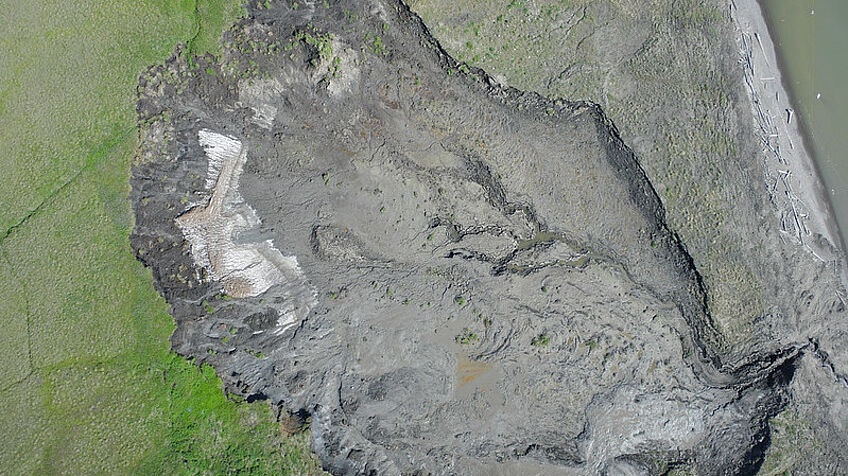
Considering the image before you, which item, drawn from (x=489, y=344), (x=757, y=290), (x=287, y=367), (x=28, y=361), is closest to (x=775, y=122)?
(x=757, y=290)

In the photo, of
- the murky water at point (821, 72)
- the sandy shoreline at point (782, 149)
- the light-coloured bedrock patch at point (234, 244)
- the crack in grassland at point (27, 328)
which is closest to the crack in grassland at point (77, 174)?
the crack in grassland at point (27, 328)

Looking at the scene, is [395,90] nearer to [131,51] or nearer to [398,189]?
[398,189]

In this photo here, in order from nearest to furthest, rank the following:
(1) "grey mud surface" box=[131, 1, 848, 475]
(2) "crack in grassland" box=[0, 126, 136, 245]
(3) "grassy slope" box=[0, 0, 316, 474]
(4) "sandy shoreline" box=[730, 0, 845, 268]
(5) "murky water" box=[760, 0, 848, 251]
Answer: (3) "grassy slope" box=[0, 0, 316, 474] < (2) "crack in grassland" box=[0, 126, 136, 245] < (1) "grey mud surface" box=[131, 1, 848, 475] < (4) "sandy shoreline" box=[730, 0, 845, 268] < (5) "murky water" box=[760, 0, 848, 251]

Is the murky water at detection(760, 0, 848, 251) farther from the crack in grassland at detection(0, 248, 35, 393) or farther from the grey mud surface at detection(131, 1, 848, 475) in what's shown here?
the crack in grassland at detection(0, 248, 35, 393)

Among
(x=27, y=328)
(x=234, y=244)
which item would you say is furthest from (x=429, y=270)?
(x=27, y=328)

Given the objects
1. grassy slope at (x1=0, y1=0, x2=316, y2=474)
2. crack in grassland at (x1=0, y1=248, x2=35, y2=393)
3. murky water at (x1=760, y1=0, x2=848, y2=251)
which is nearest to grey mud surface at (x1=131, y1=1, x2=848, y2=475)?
grassy slope at (x1=0, y1=0, x2=316, y2=474)

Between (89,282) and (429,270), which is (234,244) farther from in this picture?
(429,270)
